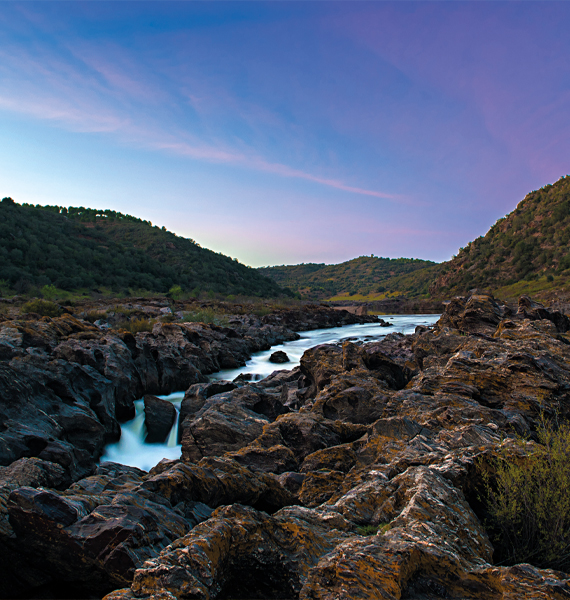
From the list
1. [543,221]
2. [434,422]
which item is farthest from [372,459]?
[543,221]

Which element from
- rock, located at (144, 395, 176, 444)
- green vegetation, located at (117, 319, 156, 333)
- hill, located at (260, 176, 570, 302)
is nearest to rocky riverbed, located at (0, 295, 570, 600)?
rock, located at (144, 395, 176, 444)

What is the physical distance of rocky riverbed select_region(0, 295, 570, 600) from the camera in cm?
389

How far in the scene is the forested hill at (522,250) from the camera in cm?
7562

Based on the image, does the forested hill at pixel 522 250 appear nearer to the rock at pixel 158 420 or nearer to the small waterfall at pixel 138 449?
the rock at pixel 158 420

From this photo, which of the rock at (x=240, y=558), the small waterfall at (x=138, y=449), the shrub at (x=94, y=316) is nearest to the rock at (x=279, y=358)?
the small waterfall at (x=138, y=449)

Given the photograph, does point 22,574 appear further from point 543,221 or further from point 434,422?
point 543,221

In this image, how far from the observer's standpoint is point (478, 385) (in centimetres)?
1173

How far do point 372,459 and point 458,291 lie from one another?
99734mm

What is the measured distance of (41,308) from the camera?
34594 mm

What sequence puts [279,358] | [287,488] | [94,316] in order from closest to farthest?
1. [287,488]
2. [279,358]
3. [94,316]

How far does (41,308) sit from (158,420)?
24.8 metres

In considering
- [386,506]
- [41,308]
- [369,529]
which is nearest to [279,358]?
[41,308]

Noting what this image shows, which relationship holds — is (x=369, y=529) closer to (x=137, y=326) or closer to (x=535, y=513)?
(x=535, y=513)

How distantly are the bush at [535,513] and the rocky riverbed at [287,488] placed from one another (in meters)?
0.56
